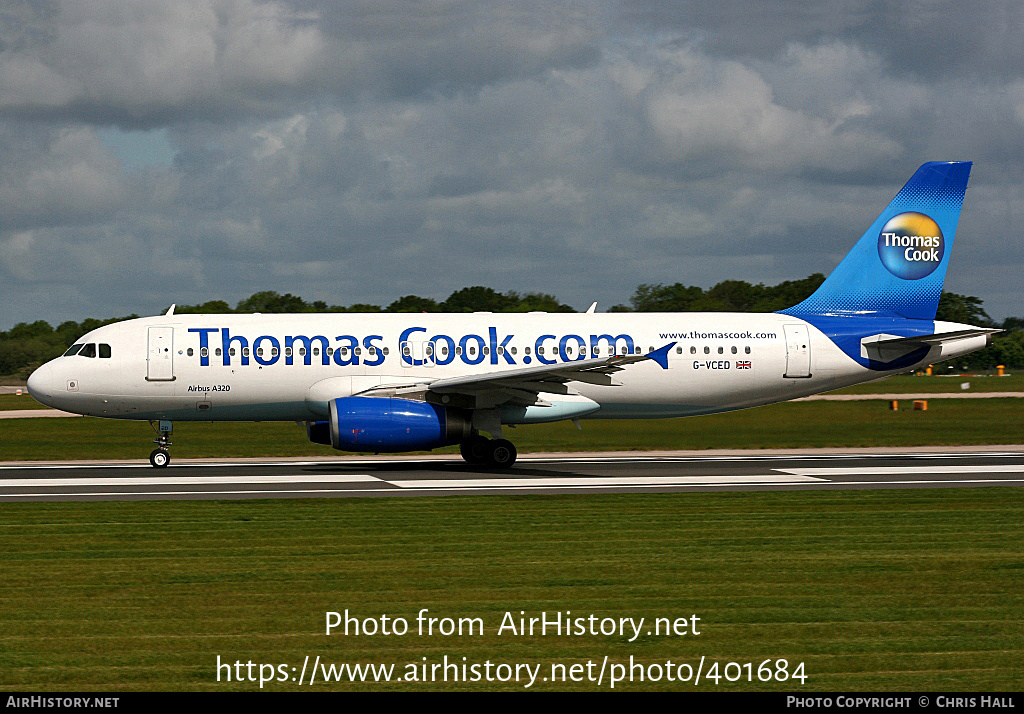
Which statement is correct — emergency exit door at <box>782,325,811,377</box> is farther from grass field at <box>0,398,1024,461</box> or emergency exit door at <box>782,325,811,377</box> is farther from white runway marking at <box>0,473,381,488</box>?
white runway marking at <box>0,473,381,488</box>

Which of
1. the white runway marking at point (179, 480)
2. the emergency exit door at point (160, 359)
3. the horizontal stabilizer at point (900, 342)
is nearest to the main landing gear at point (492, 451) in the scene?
the white runway marking at point (179, 480)

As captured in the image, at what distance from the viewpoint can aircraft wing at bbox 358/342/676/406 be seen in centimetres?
2498

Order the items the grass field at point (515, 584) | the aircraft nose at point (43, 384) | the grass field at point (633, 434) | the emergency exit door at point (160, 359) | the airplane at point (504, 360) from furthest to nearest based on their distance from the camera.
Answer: the grass field at point (633, 434) → the emergency exit door at point (160, 359) → the aircraft nose at point (43, 384) → the airplane at point (504, 360) → the grass field at point (515, 584)

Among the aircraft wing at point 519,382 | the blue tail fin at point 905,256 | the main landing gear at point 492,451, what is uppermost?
the blue tail fin at point 905,256

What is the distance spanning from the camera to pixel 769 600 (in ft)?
36.0

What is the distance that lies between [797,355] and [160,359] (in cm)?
1643

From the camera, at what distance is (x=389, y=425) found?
80.8 feet

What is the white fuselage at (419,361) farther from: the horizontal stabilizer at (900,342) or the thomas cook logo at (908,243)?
the thomas cook logo at (908,243)

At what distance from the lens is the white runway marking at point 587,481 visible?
2227 cm

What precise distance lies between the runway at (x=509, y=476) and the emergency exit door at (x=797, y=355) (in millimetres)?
2351

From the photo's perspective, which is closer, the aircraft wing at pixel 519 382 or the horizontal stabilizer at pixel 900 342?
the aircraft wing at pixel 519 382

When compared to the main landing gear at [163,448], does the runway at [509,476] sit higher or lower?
lower

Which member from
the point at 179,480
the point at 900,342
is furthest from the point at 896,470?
the point at 179,480

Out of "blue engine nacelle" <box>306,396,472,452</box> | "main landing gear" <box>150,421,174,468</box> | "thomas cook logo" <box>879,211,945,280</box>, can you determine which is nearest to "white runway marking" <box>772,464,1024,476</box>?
"thomas cook logo" <box>879,211,945,280</box>
